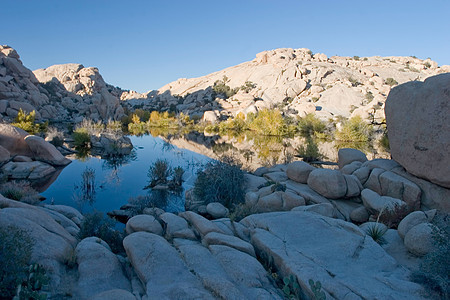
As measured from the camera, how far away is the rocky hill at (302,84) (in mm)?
46928

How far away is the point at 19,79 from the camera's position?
150 feet

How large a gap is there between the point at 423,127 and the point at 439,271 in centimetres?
540

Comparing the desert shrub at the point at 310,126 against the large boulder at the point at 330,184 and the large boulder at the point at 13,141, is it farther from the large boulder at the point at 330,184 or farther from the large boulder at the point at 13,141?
the large boulder at the point at 13,141

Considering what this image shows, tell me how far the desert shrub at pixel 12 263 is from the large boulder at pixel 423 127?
918 cm

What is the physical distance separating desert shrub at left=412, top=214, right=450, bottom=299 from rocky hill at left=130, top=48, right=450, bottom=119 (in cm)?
3730

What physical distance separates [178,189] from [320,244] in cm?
788

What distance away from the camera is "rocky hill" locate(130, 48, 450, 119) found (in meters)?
46.9

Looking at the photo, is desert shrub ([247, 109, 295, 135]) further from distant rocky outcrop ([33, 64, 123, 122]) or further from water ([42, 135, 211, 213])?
distant rocky outcrop ([33, 64, 123, 122])

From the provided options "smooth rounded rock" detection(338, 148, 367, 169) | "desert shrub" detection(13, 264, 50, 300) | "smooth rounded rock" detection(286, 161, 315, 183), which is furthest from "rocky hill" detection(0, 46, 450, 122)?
"desert shrub" detection(13, 264, 50, 300)

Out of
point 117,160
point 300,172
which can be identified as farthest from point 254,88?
point 300,172

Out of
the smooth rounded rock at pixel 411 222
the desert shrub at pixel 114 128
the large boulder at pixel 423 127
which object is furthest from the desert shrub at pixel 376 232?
the desert shrub at pixel 114 128

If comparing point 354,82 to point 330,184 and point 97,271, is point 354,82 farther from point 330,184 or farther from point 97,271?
point 97,271

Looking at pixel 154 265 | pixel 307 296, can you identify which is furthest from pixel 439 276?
pixel 154 265

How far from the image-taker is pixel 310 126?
110 feet
